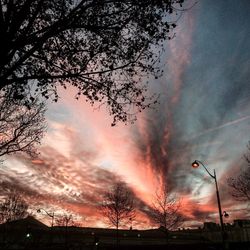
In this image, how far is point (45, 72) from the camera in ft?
35.5

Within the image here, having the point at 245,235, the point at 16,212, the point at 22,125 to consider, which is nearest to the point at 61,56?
the point at 22,125

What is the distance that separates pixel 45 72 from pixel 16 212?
207 feet

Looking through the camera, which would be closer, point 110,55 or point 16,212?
point 110,55

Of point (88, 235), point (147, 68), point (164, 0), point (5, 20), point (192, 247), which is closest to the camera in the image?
point (5, 20)

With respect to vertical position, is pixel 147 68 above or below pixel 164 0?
below

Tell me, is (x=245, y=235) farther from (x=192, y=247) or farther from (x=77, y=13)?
(x=77, y=13)

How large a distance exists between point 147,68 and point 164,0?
207 cm

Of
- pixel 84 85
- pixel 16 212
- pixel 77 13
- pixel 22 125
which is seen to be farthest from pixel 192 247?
pixel 16 212

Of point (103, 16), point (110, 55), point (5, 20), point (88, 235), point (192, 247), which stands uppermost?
point (88, 235)

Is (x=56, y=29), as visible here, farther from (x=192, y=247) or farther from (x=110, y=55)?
(x=192, y=247)

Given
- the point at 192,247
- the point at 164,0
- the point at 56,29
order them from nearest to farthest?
the point at 56,29
the point at 164,0
the point at 192,247

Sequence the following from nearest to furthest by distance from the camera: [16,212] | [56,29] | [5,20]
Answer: [5,20] < [56,29] < [16,212]

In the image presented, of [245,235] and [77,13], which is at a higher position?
[245,235]

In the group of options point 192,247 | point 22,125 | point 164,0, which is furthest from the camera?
point 192,247
